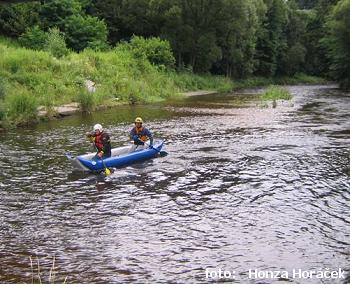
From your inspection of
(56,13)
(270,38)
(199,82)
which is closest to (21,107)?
(56,13)

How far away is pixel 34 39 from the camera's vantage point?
36.4 meters

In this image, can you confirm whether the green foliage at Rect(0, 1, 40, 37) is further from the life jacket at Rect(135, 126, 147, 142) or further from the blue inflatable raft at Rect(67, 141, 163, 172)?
the blue inflatable raft at Rect(67, 141, 163, 172)

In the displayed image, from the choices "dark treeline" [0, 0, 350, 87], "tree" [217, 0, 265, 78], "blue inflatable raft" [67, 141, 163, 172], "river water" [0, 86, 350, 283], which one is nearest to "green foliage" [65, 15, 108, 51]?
"dark treeline" [0, 0, 350, 87]

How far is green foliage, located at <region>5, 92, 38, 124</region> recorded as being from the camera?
2045 centimetres

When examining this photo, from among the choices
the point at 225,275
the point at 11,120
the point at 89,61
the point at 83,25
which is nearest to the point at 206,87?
the point at 83,25

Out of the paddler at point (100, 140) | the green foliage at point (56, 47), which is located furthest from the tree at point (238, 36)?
the paddler at point (100, 140)

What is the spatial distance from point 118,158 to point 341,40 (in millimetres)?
40899

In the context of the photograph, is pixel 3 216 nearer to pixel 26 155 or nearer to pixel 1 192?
pixel 1 192

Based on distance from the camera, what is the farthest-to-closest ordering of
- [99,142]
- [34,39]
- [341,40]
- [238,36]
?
[238,36]
[341,40]
[34,39]
[99,142]

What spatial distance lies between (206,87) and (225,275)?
134ft

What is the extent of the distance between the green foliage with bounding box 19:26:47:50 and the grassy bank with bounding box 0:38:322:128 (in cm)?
76

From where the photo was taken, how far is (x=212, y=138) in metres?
18.1

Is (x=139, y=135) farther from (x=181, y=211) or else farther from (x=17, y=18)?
(x=17, y=18)

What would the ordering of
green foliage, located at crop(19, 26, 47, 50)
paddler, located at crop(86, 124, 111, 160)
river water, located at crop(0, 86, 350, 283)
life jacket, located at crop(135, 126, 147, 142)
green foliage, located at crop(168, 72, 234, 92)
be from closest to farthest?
river water, located at crop(0, 86, 350, 283)
paddler, located at crop(86, 124, 111, 160)
life jacket, located at crop(135, 126, 147, 142)
green foliage, located at crop(19, 26, 47, 50)
green foliage, located at crop(168, 72, 234, 92)
